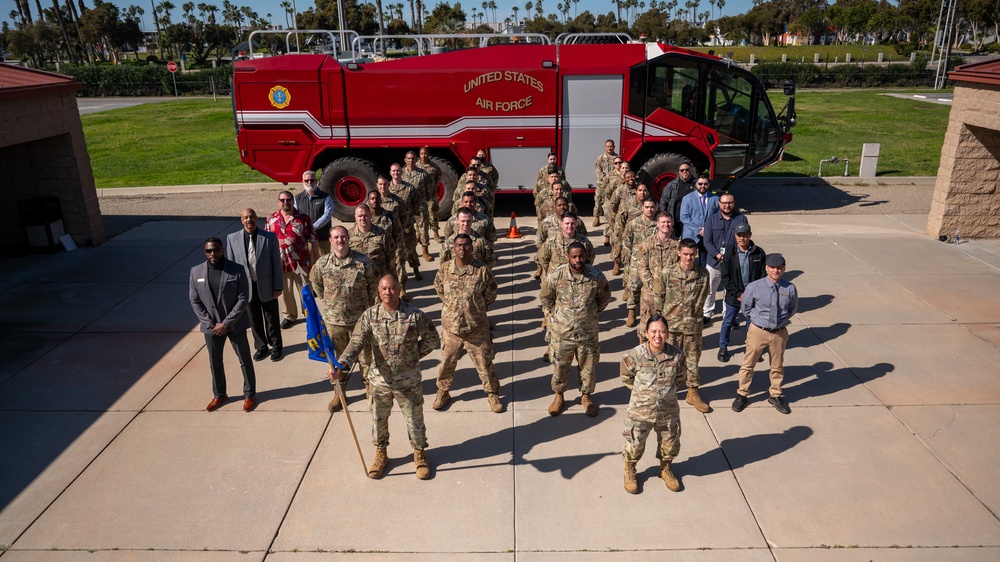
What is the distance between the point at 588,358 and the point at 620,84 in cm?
799

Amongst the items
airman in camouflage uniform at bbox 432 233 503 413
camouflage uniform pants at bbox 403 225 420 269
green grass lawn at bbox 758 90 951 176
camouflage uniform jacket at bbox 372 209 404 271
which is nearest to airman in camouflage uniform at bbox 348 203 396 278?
camouflage uniform jacket at bbox 372 209 404 271

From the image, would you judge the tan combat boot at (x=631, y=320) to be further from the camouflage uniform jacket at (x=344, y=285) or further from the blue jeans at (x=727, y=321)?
the camouflage uniform jacket at (x=344, y=285)

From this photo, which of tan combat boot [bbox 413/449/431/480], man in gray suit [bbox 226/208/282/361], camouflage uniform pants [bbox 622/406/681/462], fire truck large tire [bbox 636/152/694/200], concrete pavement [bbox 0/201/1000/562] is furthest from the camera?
fire truck large tire [bbox 636/152/694/200]

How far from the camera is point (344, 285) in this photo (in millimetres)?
6574

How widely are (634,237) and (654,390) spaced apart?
3.46 meters

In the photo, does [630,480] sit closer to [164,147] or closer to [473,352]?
[473,352]

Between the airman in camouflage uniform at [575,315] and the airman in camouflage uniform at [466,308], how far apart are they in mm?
593

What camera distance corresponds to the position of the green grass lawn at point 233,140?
60.5 ft

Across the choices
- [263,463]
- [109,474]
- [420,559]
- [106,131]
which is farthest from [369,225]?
[106,131]

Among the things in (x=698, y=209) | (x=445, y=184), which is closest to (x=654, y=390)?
(x=698, y=209)

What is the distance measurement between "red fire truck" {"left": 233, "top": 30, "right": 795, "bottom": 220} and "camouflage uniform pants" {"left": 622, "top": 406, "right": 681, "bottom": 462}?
865 cm

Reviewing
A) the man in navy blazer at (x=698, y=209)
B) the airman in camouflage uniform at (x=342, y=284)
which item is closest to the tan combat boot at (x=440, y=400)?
the airman in camouflage uniform at (x=342, y=284)

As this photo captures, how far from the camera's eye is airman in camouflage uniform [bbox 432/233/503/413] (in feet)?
21.0

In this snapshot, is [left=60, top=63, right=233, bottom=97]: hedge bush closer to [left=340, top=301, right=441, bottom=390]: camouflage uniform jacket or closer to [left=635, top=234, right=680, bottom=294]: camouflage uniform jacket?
[left=635, top=234, right=680, bottom=294]: camouflage uniform jacket
